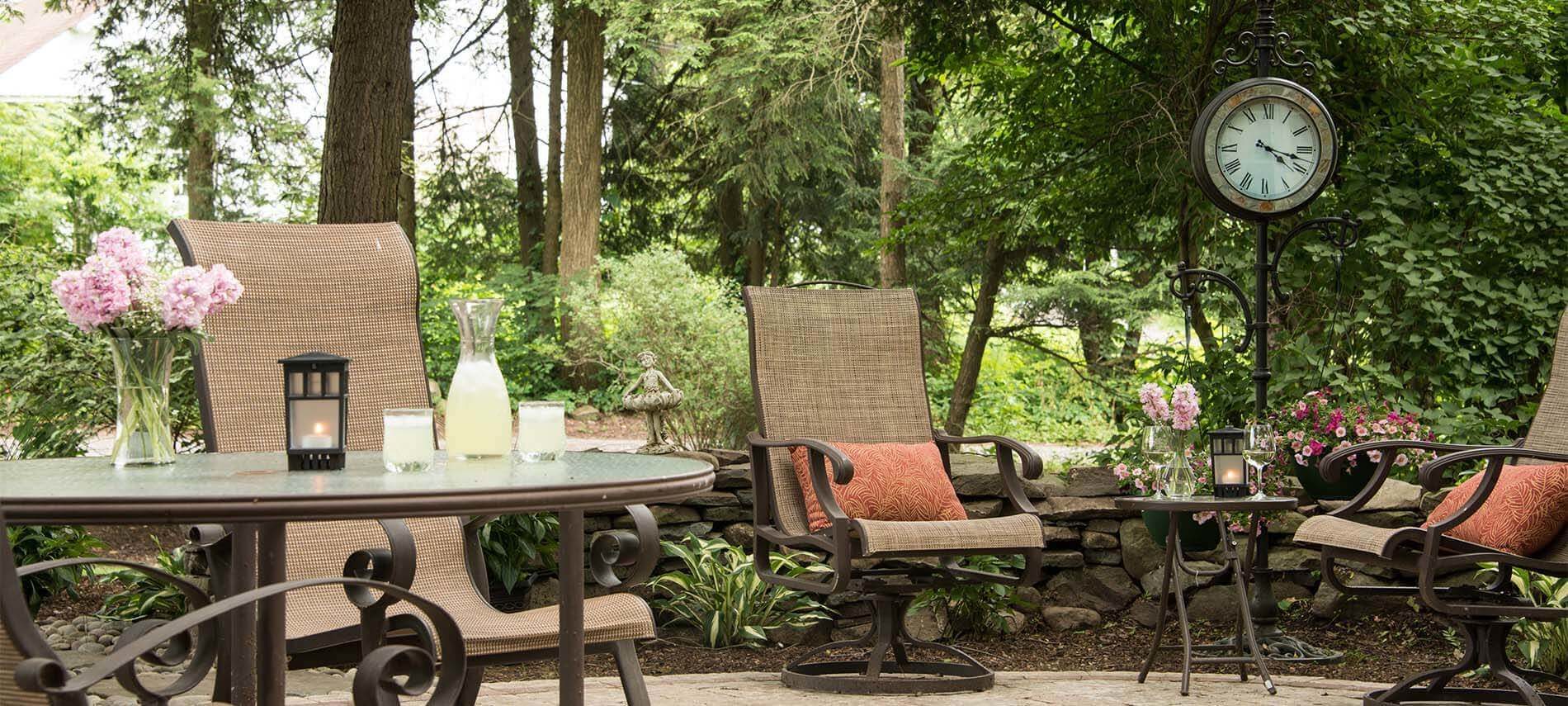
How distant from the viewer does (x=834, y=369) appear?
161 inches

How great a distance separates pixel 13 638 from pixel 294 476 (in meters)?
0.56

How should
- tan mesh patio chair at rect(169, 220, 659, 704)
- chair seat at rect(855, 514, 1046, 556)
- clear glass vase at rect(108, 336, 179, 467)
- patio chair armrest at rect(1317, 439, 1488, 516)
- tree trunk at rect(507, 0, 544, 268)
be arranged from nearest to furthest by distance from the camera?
clear glass vase at rect(108, 336, 179, 467) < tan mesh patio chair at rect(169, 220, 659, 704) < chair seat at rect(855, 514, 1046, 556) < patio chair armrest at rect(1317, 439, 1488, 516) < tree trunk at rect(507, 0, 544, 268)

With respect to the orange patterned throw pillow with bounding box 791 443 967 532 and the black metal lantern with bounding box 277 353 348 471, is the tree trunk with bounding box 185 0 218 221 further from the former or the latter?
the black metal lantern with bounding box 277 353 348 471

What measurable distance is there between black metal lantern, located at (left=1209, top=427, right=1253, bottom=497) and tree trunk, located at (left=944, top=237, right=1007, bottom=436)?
6.10m

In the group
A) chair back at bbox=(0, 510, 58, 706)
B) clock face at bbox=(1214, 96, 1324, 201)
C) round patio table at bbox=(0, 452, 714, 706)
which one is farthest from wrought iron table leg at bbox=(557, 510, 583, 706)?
clock face at bbox=(1214, 96, 1324, 201)

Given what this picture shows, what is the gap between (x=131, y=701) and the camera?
3.41m

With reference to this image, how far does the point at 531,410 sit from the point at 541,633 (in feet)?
1.51

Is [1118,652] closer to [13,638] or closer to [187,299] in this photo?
[187,299]

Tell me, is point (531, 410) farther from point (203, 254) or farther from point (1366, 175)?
point (1366, 175)

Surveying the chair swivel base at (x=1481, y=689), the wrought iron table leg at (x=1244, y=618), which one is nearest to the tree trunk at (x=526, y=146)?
the wrought iron table leg at (x=1244, y=618)

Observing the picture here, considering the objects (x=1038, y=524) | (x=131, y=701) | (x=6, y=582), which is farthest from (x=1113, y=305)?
(x=6, y=582)

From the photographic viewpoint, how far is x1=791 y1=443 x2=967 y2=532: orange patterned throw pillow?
153 inches

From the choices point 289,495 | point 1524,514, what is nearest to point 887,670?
point 1524,514

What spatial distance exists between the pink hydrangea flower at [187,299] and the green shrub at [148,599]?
2.26 m
